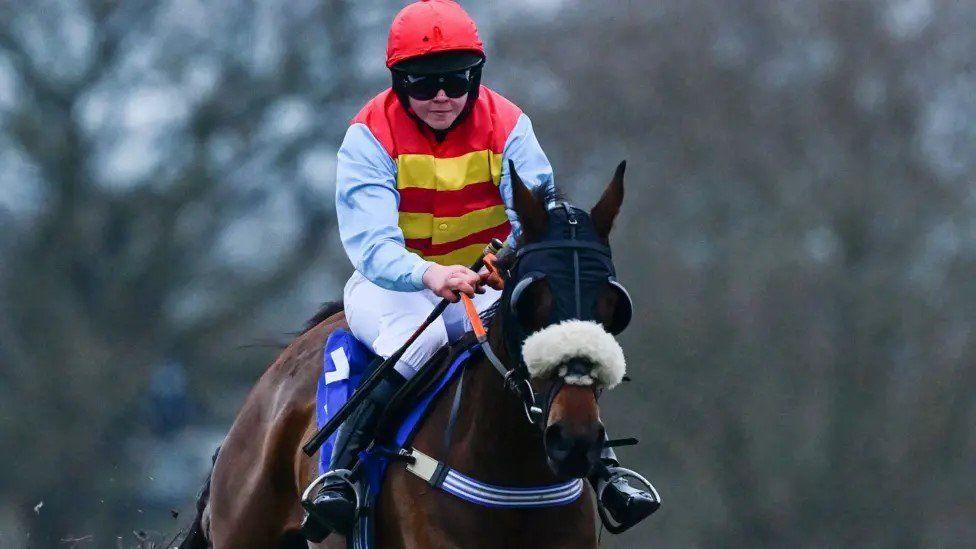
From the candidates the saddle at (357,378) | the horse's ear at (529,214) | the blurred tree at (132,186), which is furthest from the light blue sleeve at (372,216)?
the blurred tree at (132,186)

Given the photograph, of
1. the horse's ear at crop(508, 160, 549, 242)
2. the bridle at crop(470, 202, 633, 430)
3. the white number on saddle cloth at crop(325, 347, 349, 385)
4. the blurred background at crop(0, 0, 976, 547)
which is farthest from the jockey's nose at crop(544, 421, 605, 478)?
the blurred background at crop(0, 0, 976, 547)

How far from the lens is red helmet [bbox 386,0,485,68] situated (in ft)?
18.9

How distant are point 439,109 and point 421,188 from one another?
0.29 metres

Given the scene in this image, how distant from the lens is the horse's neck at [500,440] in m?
5.36

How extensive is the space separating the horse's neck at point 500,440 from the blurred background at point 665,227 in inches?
459

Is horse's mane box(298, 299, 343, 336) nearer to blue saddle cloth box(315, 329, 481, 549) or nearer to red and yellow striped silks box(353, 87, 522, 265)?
blue saddle cloth box(315, 329, 481, 549)

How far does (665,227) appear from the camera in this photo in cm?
1723

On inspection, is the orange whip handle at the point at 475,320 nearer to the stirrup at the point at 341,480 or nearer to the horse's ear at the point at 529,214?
the horse's ear at the point at 529,214

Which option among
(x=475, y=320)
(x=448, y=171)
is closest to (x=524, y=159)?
(x=448, y=171)

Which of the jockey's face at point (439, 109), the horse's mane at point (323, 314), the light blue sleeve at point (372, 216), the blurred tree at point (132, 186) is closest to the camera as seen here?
the light blue sleeve at point (372, 216)

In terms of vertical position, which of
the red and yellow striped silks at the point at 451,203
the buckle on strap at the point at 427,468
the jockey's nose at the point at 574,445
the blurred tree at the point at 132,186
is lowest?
the blurred tree at the point at 132,186

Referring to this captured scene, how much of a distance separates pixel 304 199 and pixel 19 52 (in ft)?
11.5

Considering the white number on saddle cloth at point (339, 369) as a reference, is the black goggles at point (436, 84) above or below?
above

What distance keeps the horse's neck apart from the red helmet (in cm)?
97
